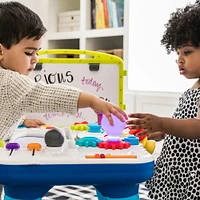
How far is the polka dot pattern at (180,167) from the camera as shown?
1025mm

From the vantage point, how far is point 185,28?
112cm

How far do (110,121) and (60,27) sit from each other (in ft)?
6.58

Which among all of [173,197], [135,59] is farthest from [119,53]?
[173,197]

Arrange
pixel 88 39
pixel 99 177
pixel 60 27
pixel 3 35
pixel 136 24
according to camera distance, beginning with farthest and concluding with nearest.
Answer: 1. pixel 60 27
2. pixel 88 39
3. pixel 136 24
4. pixel 3 35
5. pixel 99 177

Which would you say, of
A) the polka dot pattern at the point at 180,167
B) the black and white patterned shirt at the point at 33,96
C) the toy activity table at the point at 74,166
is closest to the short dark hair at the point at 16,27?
the black and white patterned shirt at the point at 33,96

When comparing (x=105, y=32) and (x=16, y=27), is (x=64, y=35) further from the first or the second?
(x=16, y=27)

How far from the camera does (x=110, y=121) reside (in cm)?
75

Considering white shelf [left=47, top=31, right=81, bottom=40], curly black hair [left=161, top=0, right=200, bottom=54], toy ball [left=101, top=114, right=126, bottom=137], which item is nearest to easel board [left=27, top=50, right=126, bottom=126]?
curly black hair [left=161, top=0, right=200, bottom=54]

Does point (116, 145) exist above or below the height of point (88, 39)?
below

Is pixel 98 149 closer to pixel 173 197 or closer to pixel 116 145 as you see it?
pixel 116 145

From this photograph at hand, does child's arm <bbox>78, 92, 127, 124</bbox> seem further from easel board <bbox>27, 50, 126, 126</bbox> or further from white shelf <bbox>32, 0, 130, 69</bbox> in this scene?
white shelf <bbox>32, 0, 130, 69</bbox>

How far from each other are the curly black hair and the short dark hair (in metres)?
0.42

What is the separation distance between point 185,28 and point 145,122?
365mm

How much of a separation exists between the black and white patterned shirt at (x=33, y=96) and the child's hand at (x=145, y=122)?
0.19 m
